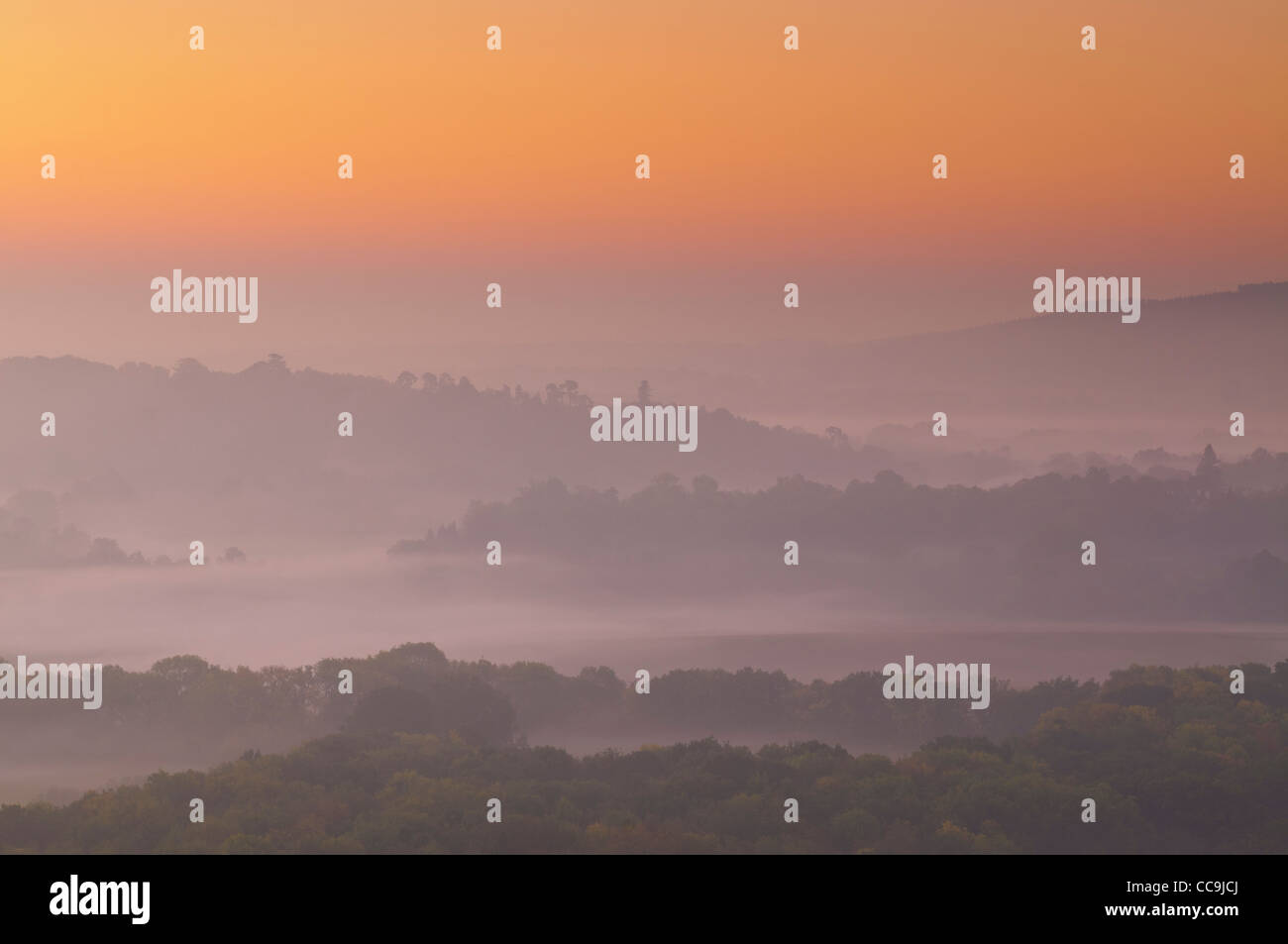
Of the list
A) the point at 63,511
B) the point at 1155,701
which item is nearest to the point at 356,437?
the point at 63,511

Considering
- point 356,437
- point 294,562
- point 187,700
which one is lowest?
point 187,700

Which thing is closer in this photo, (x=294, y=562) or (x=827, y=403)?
(x=294, y=562)
